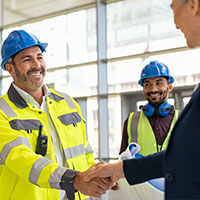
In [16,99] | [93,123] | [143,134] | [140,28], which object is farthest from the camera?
[93,123]

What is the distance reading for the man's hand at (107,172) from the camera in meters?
2.22

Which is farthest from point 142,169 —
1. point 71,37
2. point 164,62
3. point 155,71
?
point 71,37

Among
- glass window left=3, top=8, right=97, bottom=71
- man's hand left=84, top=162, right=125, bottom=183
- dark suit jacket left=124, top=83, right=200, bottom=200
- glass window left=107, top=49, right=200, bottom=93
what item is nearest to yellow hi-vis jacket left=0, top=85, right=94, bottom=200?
man's hand left=84, top=162, right=125, bottom=183

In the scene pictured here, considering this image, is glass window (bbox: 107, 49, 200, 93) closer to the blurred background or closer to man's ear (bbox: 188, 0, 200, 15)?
the blurred background

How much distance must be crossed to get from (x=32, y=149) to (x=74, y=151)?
12.4 inches

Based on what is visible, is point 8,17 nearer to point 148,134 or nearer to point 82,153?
point 148,134

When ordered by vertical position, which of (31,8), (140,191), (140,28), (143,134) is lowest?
(140,191)

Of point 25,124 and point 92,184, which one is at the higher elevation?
point 25,124

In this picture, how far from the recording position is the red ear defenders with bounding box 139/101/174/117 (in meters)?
4.02

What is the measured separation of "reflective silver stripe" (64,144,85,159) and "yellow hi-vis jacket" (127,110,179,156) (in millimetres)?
1305

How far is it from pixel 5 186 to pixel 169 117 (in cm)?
212

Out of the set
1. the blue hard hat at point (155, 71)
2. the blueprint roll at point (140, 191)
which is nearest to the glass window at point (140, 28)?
the blue hard hat at point (155, 71)

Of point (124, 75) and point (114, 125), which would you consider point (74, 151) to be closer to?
point (124, 75)

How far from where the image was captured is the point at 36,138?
2.56m
